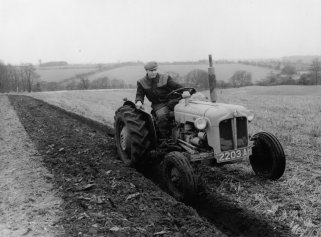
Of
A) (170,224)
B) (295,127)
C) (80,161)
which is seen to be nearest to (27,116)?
(80,161)

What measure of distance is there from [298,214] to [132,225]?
1898mm

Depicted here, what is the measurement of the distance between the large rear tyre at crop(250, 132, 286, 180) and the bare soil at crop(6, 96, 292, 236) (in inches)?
13.0

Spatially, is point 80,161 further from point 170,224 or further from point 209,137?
point 170,224

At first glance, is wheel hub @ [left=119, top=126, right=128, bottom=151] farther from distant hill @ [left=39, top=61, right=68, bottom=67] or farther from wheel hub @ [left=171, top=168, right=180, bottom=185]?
distant hill @ [left=39, top=61, right=68, bottom=67]

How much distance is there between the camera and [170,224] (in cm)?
455

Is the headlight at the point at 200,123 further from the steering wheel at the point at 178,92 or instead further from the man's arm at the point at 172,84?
the man's arm at the point at 172,84

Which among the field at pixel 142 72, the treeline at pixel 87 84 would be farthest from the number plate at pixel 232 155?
the treeline at pixel 87 84

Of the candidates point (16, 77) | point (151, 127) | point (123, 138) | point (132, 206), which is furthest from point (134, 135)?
point (16, 77)

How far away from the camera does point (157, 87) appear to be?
22.8 ft

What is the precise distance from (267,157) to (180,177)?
5.40ft

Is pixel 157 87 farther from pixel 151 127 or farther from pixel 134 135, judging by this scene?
pixel 134 135

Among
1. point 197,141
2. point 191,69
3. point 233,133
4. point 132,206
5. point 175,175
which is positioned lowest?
point 132,206

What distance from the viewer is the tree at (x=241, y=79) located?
4152 centimetres

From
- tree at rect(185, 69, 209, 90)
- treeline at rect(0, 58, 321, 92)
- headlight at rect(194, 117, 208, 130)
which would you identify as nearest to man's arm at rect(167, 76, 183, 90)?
headlight at rect(194, 117, 208, 130)
